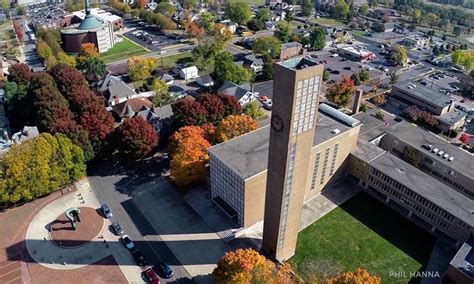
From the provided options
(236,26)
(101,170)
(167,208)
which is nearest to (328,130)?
(167,208)

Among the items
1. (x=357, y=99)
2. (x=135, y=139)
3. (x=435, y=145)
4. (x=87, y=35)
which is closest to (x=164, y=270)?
(x=135, y=139)

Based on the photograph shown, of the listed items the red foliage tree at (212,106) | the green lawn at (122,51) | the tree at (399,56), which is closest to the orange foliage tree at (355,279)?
the red foliage tree at (212,106)

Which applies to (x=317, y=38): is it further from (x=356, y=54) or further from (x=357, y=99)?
(x=357, y=99)

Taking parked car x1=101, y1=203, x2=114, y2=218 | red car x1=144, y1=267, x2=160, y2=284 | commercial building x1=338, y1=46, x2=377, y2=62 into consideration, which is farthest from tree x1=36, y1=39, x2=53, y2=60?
commercial building x1=338, y1=46, x2=377, y2=62

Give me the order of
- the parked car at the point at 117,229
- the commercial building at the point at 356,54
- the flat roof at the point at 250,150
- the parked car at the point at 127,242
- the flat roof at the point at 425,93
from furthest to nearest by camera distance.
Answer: the commercial building at the point at 356,54
the flat roof at the point at 425,93
the parked car at the point at 117,229
the flat roof at the point at 250,150
the parked car at the point at 127,242

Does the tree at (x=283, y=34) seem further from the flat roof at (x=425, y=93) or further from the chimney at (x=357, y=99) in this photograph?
the chimney at (x=357, y=99)
